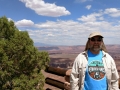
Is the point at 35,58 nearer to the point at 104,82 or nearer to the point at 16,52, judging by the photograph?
the point at 16,52

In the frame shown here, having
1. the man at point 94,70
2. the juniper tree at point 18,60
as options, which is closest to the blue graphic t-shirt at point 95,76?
the man at point 94,70

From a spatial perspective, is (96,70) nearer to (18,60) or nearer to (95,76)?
(95,76)

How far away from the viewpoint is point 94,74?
255 centimetres

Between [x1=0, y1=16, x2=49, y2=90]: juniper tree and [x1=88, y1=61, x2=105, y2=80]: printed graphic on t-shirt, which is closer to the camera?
[x1=88, y1=61, x2=105, y2=80]: printed graphic on t-shirt

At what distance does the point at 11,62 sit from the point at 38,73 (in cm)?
239

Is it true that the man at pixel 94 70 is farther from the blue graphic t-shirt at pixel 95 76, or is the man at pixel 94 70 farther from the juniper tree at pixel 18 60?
the juniper tree at pixel 18 60

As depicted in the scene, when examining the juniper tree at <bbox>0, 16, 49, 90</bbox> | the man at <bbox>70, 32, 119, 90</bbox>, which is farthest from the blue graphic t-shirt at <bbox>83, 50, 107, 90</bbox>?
the juniper tree at <bbox>0, 16, 49, 90</bbox>

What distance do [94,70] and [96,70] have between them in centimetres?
3

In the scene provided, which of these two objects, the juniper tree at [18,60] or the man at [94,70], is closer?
the man at [94,70]

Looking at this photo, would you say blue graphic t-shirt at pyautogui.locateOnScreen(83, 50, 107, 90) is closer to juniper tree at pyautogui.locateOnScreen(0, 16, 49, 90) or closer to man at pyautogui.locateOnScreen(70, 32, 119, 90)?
man at pyautogui.locateOnScreen(70, 32, 119, 90)

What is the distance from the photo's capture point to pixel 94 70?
2553 mm

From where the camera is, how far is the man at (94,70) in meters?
2.55

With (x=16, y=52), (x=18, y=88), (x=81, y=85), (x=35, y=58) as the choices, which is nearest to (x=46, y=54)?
(x=35, y=58)

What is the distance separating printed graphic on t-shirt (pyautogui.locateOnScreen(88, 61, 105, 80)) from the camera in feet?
8.36
